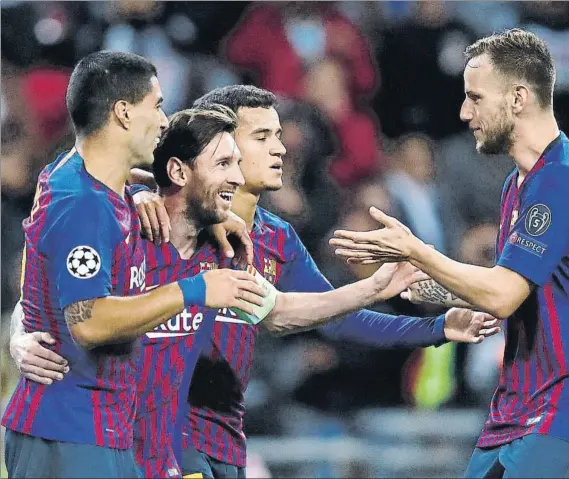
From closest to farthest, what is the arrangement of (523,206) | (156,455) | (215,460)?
(523,206), (156,455), (215,460)

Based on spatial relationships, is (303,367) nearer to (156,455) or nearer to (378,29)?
(378,29)

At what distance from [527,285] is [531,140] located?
0.56 metres

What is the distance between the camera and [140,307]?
3389mm

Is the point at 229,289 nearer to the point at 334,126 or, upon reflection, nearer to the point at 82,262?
the point at 82,262

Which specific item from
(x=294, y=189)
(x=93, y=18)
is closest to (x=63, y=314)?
(x=294, y=189)

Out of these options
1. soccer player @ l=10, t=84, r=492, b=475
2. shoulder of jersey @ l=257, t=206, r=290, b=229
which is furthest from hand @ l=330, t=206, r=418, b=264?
shoulder of jersey @ l=257, t=206, r=290, b=229

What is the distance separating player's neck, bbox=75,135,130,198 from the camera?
3.62 meters

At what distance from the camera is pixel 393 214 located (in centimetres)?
712

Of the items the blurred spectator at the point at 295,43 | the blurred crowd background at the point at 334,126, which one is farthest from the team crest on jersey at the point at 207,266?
the blurred spectator at the point at 295,43

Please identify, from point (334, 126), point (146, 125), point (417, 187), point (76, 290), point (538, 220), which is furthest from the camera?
point (334, 126)

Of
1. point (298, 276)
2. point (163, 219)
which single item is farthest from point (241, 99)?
point (163, 219)

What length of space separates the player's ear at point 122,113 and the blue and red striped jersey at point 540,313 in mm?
1372

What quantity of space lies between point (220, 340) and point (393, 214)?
2.89 meters

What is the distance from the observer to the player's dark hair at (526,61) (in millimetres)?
3965
